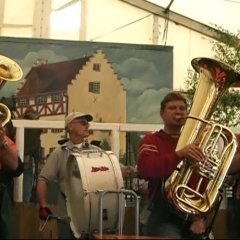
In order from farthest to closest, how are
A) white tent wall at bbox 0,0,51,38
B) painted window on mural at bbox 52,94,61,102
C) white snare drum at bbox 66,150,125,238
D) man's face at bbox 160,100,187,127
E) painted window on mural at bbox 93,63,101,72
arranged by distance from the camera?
1. white tent wall at bbox 0,0,51,38
2. painted window on mural at bbox 93,63,101,72
3. painted window on mural at bbox 52,94,61,102
4. white snare drum at bbox 66,150,125,238
5. man's face at bbox 160,100,187,127

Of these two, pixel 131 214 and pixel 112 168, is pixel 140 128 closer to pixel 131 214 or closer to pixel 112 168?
pixel 131 214

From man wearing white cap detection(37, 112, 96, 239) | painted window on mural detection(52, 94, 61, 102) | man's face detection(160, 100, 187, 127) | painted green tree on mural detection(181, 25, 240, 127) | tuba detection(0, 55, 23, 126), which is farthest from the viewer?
painted window on mural detection(52, 94, 61, 102)

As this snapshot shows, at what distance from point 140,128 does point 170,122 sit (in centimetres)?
198

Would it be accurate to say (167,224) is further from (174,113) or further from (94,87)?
(94,87)

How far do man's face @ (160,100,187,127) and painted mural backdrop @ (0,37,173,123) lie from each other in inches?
145

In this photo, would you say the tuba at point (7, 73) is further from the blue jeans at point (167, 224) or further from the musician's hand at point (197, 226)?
the musician's hand at point (197, 226)

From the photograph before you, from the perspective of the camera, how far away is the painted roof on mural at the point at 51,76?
7742mm

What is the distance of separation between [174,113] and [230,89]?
9.94 ft

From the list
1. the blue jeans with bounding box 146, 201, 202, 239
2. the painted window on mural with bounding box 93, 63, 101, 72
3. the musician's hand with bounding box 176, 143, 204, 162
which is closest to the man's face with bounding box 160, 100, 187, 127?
the musician's hand with bounding box 176, 143, 204, 162

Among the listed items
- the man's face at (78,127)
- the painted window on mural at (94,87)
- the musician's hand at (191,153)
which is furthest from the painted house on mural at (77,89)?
the musician's hand at (191,153)

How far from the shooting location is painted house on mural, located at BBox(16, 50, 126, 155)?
24.9 ft

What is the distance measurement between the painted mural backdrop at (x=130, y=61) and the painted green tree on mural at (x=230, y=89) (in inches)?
15.4

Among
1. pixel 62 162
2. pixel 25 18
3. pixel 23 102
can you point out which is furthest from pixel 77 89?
pixel 62 162

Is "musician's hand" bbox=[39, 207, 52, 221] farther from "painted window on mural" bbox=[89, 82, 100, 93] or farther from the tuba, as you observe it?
"painted window on mural" bbox=[89, 82, 100, 93]
